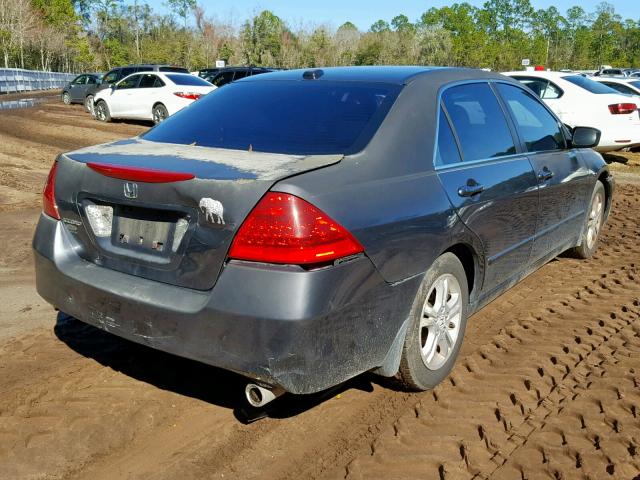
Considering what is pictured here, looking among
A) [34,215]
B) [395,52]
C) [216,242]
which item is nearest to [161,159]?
[216,242]

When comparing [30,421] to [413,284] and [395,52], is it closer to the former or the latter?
[413,284]

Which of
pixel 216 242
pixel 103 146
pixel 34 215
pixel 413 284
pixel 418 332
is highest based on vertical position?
pixel 103 146

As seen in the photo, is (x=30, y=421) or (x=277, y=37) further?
(x=277, y=37)

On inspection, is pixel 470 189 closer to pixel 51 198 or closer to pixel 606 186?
pixel 51 198

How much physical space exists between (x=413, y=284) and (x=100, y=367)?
1.89 m

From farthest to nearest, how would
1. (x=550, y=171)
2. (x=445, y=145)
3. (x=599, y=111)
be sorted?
(x=599, y=111) < (x=550, y=171) < (x=445, y=145)

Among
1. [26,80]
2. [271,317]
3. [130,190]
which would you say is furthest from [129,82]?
[26,80]

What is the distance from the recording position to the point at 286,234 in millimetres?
2752

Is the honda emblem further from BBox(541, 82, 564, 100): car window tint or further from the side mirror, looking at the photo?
BBox(541, 82, 564, 100): car window tint

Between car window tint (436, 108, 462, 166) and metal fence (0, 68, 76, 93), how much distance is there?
43.8 meters

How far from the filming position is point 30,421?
3.30 m

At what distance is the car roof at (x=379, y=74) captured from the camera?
391cm

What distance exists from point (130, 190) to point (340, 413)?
4.96 feet

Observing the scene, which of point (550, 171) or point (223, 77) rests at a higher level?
point (223, 77)
